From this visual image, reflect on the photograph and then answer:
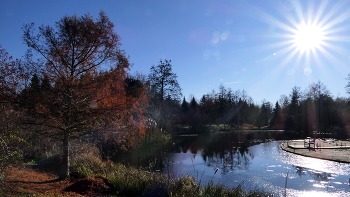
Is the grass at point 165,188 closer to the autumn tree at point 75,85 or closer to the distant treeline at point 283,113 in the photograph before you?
the autumn tree at point 75,85

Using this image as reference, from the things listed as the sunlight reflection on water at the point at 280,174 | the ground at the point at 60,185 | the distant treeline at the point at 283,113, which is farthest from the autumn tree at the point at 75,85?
the distant treeline at the point at 283,113

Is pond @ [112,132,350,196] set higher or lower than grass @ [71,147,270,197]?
lower

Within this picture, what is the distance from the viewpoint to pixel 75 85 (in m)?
8.00

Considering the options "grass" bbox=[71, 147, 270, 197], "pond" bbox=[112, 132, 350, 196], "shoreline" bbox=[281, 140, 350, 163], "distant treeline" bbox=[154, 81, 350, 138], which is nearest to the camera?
"grass" bbox=[71, 147, 270, 197]

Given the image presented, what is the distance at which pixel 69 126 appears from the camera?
860 cm

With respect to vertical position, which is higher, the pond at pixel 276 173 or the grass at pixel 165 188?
the grass at pixel 165 188

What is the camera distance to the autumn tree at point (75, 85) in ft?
25.5

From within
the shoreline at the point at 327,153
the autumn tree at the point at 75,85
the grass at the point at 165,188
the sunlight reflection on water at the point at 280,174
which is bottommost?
the sunlight reflection on water at the point at 280,174

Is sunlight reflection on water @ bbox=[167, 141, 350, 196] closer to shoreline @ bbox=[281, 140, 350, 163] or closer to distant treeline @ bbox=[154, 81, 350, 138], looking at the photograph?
shoreline @ bbox=[281, 140, 350, 163]

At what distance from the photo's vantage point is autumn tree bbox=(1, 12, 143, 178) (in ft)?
25.5

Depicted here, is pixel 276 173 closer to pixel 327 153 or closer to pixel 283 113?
pixel 327 153

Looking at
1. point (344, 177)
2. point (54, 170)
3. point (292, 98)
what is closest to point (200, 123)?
point (292, 98)

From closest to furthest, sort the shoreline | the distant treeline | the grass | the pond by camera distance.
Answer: the grass, the pond, the shoreline, the distant treeline

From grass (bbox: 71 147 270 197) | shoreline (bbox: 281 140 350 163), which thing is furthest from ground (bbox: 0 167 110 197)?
shoreline (bbox: 281 140 350 163)
